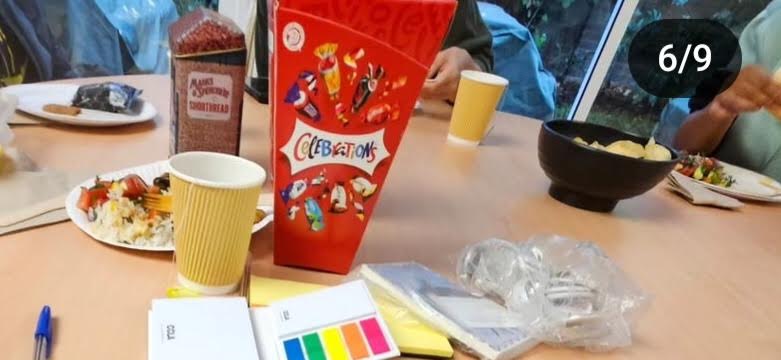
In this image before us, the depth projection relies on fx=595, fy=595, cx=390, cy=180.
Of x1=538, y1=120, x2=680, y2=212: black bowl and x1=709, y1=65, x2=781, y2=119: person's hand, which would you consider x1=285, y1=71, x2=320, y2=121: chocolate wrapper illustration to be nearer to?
x1=538, y1=120, x2=680, y2=212: black bowl

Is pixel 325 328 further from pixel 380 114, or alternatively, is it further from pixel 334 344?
pixel 380 114

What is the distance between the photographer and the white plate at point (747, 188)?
3.54 ft

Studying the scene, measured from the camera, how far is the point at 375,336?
44cm

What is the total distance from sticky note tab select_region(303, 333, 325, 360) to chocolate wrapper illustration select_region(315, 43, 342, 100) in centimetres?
19

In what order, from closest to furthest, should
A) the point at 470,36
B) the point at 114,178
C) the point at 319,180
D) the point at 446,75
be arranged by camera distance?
the point at 319,180, the point at 114,178, the point at 446,75, the point at 470,36

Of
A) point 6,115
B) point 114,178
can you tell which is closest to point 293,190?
point 114,178

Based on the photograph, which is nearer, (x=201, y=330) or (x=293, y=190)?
(x=201, y=330)

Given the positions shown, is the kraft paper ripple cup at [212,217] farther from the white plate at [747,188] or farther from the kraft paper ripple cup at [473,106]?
the white plate at [747,188]

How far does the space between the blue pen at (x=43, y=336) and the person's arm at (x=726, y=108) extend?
1.48 metres

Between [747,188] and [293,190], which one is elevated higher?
[293,190]

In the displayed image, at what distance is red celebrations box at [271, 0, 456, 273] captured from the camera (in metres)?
0.46

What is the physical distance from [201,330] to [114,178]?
301 mm

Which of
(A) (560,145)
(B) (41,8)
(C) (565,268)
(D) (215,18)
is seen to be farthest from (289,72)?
(B) (41,8)

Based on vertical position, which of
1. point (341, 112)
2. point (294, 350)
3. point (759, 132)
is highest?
point (341, 112)
